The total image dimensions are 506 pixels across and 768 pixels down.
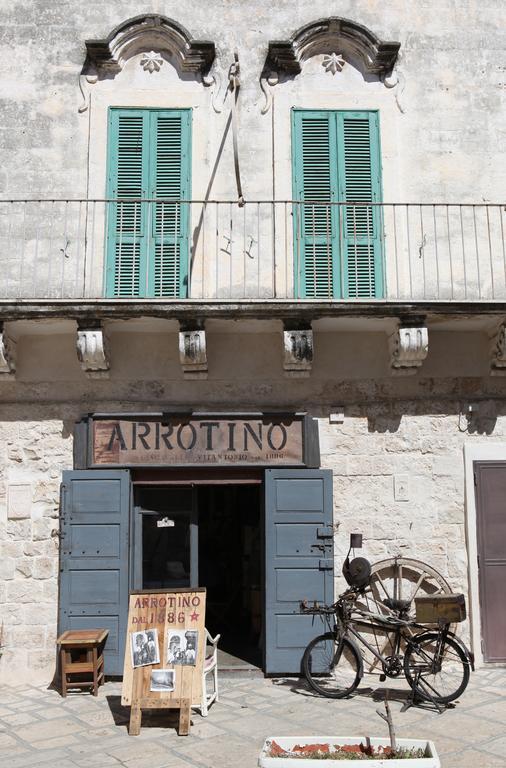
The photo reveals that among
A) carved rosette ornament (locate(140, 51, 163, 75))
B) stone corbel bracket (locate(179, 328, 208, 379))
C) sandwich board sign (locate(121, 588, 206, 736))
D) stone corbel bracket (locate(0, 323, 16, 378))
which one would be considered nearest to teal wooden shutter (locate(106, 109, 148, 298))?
carved rosette ornament (locate(140, 51, 163, 75))

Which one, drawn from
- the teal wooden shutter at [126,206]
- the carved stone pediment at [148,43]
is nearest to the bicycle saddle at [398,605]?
the teal wooden shutter at [126,206]

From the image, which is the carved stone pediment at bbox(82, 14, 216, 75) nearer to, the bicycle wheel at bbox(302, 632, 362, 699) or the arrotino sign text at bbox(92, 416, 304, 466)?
the arrotino sign text at bbox(92, 416, 304, 466)

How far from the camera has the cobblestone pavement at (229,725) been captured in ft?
18.0

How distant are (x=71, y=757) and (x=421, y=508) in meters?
4.43

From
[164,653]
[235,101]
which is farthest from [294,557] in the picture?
[235,101]

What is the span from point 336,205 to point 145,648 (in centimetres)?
531

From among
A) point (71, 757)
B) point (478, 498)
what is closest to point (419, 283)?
point (478, 498)

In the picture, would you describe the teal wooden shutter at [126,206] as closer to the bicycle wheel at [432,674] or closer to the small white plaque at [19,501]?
the small white plaque at [19,501]

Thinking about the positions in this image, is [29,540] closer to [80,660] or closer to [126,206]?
[80,660]

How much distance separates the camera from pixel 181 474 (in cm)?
816

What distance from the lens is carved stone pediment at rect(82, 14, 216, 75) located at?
28.7ft

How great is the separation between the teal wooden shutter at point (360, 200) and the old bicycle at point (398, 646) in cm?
319

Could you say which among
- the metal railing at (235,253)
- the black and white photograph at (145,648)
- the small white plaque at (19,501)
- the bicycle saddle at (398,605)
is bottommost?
the black and white photograph at (145,648)

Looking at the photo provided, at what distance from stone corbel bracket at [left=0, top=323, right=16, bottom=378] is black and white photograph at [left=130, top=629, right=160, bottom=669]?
3.35 metres
